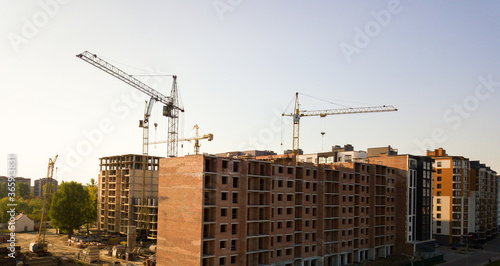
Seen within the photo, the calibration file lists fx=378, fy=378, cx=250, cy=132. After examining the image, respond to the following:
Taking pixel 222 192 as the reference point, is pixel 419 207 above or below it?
below

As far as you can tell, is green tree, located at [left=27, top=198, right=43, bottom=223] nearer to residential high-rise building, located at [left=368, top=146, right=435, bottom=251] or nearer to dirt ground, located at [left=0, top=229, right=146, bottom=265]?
dirt ground, located at [left=0, top=229, right=146, bottom=265]

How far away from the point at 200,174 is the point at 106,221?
286ft

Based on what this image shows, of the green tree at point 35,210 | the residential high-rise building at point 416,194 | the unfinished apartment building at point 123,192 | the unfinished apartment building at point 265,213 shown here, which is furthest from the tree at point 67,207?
the residential high-rise building at point 416,194

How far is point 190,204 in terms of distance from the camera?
62281 millimetres

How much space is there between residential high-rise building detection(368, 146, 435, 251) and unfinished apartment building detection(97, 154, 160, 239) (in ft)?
232

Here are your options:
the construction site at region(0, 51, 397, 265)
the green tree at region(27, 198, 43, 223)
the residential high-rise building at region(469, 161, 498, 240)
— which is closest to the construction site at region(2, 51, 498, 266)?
the construction site at region(0, 51, 397, 265)

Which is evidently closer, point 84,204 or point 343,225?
point 343,225

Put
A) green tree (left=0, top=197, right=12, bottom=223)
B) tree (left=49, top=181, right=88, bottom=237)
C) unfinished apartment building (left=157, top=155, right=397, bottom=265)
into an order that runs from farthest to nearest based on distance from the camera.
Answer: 1. green tree (left=0, top=197, right=12, bottom=223)
2. tree (left=49, top=181, right=88, bottom=237)
3. unfinished apartment building (left=157, top=155, right=397, bottom=265)

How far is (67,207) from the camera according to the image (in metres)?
117

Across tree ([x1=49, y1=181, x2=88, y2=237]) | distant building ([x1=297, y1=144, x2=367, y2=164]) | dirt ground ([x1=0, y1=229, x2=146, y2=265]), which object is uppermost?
distant building ([x1=297, y1=144, x2=367, y2=164])

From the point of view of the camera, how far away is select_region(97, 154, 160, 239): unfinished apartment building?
121250 mm

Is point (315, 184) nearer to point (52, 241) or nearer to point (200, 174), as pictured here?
point (200, 174)

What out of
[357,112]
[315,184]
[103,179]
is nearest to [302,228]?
[315,184]

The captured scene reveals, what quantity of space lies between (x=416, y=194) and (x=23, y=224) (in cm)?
12870
